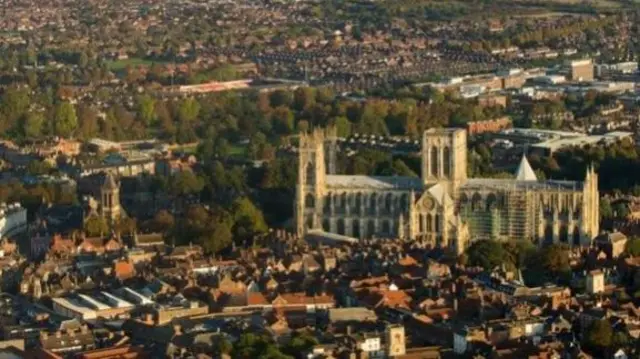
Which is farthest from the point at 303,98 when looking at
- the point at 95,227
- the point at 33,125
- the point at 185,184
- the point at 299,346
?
the point at 299,346

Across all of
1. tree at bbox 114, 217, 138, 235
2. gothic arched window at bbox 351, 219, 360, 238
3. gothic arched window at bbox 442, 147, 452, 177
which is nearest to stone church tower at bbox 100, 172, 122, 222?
tree at bbox 114, 217, 138, 235

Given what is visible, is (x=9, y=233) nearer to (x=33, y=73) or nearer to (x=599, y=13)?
(x=33, y=73)

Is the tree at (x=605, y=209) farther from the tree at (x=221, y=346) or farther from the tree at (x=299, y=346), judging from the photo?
the tree at (x=221, y=346)

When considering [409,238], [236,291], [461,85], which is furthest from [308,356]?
[461,85]

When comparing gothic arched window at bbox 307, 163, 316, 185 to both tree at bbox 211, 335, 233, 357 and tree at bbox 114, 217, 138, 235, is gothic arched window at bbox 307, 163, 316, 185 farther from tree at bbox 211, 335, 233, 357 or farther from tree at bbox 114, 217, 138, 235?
tree at bbox 211, 335, 233, 357

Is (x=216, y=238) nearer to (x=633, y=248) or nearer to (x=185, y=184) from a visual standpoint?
(x=633, y=248)
